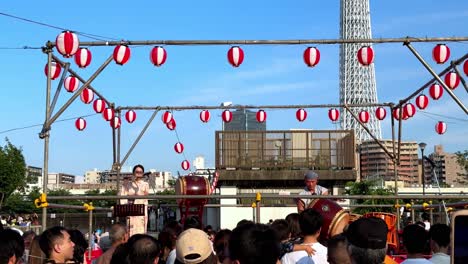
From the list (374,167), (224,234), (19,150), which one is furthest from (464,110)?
(374,167)

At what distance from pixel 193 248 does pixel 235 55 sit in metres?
10.9

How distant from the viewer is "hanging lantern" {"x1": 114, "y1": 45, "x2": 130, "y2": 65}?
13023mm

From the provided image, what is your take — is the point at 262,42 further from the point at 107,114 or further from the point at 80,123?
the point at 80,123

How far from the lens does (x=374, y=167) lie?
187500 millimetres

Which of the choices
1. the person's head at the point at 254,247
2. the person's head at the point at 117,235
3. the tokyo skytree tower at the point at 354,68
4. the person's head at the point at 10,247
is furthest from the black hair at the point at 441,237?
the tokyo skytree tower at the point at 354,68

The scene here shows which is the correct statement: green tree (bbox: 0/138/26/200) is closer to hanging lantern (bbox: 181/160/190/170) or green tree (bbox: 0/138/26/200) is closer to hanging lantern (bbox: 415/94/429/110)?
hanging lantern (bbox: 181/160/190/170)

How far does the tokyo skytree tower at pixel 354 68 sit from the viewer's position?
151750mm

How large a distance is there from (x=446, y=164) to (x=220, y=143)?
166795 millimetres

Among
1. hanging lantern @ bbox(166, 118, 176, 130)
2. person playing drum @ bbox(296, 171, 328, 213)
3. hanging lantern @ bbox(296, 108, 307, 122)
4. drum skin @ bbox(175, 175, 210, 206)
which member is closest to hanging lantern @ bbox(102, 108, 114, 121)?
hanging lantern @ bbox(166, 118, 176, 130)

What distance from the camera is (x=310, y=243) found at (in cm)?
548

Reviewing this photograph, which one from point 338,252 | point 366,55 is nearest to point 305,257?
point 338,252

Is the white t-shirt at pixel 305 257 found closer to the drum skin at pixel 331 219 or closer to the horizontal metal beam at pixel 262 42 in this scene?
the drum skin at pixel 331 219

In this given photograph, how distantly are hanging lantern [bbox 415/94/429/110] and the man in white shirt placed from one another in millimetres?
13440

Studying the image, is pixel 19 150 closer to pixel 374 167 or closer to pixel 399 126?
pixel 399 126
